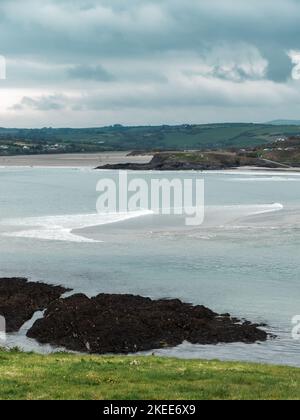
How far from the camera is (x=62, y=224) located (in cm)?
7756

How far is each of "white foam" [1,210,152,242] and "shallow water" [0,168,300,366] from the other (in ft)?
0.40

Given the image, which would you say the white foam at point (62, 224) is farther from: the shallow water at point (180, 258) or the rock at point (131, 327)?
the rock at point (131, 327)

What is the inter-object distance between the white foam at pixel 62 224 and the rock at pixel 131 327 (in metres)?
27.7

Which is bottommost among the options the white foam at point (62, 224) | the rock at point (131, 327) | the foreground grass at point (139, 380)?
the rock at point (131, 327)

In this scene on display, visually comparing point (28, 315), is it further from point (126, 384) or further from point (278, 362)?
point (126, 384)

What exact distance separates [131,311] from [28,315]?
20.6 feet

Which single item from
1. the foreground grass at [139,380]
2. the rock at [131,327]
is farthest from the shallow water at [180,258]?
the foreground grass at [139,380]

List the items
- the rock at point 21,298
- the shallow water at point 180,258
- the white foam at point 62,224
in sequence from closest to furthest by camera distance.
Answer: the rock at point 21,298 < the shallow water at point 180,258 < the white foam at point 62,224

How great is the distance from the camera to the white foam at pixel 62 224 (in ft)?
220

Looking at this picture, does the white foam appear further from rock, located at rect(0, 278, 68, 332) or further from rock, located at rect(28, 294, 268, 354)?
rock, located at rect(28, 294, 268, 354)

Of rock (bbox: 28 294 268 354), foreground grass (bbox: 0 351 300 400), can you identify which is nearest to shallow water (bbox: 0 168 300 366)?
rock (bbox: 28 294 268 354)

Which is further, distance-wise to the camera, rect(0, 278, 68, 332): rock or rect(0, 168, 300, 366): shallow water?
rect(0, 168, 300, 366): shallow water

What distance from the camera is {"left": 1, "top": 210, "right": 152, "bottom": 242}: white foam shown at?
67125 millimetres

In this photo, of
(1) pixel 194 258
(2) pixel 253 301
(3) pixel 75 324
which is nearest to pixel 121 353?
(3) pixel 75 324
